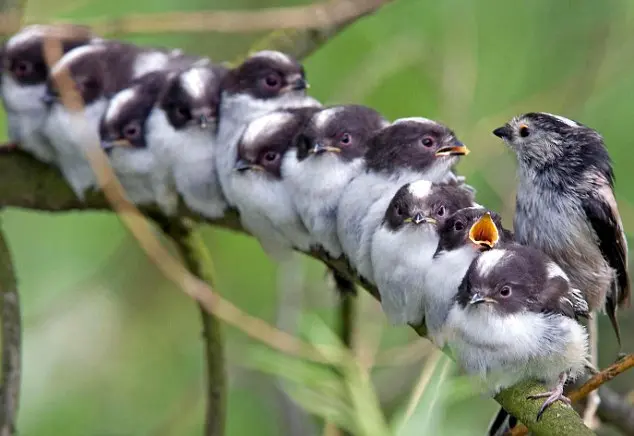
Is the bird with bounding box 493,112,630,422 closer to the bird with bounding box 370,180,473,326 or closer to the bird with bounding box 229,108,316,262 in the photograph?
the bird with bounding box 370,180,473,326

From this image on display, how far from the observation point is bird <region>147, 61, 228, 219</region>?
2857mm

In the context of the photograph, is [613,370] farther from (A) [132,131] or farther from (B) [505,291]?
(A) [132,131]

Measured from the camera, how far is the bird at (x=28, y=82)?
3.23 m

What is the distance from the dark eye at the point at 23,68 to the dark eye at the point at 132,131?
608 millimetres

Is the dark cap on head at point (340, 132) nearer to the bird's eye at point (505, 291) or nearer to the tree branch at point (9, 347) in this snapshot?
the bird's eye at point (505, 291)

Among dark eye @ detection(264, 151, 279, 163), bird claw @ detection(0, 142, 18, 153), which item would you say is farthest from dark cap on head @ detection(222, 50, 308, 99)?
bird claw @ detection(0, 142, 18, 153)

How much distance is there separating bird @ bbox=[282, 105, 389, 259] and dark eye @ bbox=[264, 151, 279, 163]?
0.23ft

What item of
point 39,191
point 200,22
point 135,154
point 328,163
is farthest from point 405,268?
point 39,191

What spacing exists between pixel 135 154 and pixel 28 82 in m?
0.64

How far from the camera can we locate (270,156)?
2.68 m

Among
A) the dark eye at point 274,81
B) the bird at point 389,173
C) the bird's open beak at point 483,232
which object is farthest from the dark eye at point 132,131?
the bird's open beak at point 483,232

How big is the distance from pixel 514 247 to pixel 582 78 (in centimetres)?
211

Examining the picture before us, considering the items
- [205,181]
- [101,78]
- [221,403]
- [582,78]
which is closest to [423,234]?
[205,181]

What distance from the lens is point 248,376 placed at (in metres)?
4.80
